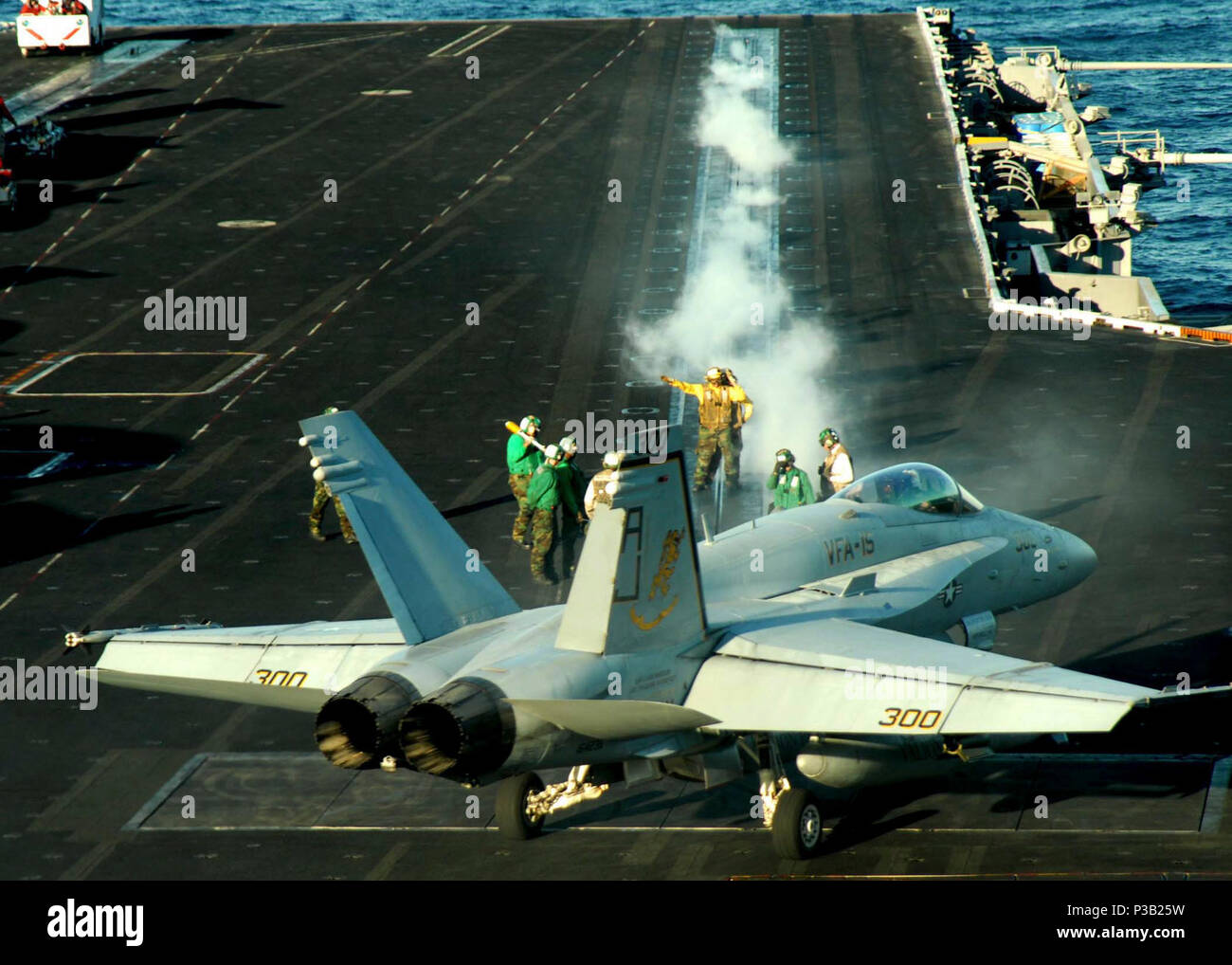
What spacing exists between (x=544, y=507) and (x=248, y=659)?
773 cm

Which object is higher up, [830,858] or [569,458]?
[569,458]

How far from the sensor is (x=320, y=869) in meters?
18.1

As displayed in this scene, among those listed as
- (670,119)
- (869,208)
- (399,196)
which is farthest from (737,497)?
(670,119)

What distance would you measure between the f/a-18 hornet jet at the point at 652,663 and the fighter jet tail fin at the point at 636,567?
25 millimetres

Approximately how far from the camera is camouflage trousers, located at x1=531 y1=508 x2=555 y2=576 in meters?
25.9

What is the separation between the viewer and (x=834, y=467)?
25.5 m

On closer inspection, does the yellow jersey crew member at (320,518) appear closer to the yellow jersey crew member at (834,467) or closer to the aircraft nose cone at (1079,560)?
the yellow jersey crew member at (834,467)

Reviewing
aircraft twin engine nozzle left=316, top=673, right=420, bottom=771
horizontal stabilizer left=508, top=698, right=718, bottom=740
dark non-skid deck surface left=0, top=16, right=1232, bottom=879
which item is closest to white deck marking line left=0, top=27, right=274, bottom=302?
dark non-skid deck surface left=0, top=16, right=1232, bottom=879

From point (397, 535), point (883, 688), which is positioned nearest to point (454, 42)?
point (397, 535)

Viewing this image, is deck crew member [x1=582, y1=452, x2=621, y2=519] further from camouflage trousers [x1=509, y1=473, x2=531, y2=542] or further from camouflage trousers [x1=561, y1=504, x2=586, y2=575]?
camouflage trousers [x1=509, y1=473, x2=531, y2=542]

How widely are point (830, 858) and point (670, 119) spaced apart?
40220 millimetres

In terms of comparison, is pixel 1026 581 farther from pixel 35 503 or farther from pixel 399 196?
pixel 399 196

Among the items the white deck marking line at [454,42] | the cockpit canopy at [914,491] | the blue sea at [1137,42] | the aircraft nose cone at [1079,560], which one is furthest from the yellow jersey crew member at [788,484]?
the white deck marking line at [454,42]
